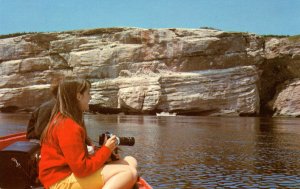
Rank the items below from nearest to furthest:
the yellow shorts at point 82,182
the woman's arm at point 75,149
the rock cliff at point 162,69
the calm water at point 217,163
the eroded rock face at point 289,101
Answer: the woman's arm at point 75,149, the yellow shorts at point 82,182, the calm water at point 217,163, the eroded rock face at point 289,101, the rock cliff at point 162,69

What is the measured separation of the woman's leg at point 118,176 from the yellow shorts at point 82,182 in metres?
0.08

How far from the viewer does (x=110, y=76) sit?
83562 millimetres

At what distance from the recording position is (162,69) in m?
82.1

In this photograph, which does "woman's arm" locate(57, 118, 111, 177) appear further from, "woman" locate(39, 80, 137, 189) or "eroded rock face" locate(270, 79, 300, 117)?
"eroded rock face" locate(270, 79, 300, 117)

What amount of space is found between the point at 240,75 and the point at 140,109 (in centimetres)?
1769

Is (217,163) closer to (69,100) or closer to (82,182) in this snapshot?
(82,182)

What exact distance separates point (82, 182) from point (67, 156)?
40 centimetres

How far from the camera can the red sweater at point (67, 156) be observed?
5.85 m

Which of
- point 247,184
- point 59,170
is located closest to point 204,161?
point 247,184

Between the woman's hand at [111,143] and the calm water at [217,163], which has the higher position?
the woman's hand at [111,143]

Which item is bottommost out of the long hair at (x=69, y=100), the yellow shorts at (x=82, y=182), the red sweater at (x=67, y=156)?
the yellow shorts at (x=82, y=182)

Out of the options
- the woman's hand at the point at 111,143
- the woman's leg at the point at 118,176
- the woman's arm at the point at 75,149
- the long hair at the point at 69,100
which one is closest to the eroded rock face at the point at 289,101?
the woman's leg at the point at 118,176

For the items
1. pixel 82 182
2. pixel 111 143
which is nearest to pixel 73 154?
pixel 82 182

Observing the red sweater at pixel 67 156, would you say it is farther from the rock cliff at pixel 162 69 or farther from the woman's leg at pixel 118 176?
the rock cliff at pixel 162 69
